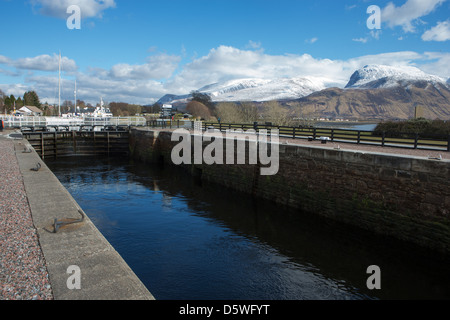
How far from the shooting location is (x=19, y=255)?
683cm

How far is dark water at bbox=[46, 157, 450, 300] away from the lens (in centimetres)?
944

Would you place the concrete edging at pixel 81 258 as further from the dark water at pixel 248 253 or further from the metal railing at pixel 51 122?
the metal railing at pixel 51 122

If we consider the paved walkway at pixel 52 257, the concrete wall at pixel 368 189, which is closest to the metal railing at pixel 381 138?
the concrete wall at pixel 368 189

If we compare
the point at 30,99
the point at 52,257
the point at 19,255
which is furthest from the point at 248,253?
the point at 30,99

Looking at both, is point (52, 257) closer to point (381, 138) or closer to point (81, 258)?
point (81, 258)

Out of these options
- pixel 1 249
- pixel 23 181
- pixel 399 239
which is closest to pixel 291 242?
pixel 399 239

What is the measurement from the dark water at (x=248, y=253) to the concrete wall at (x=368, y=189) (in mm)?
634

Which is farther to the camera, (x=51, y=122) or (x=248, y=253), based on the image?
(x=51, y=122)

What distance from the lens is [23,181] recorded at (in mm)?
13578

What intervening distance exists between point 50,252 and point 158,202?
1171 centimetres

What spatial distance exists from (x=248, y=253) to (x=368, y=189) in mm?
5853

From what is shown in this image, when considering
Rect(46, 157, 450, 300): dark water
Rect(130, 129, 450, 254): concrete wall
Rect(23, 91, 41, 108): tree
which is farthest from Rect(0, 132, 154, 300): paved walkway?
Rect(23, 91, 41, 108): tree

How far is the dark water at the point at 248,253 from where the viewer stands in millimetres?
9438
